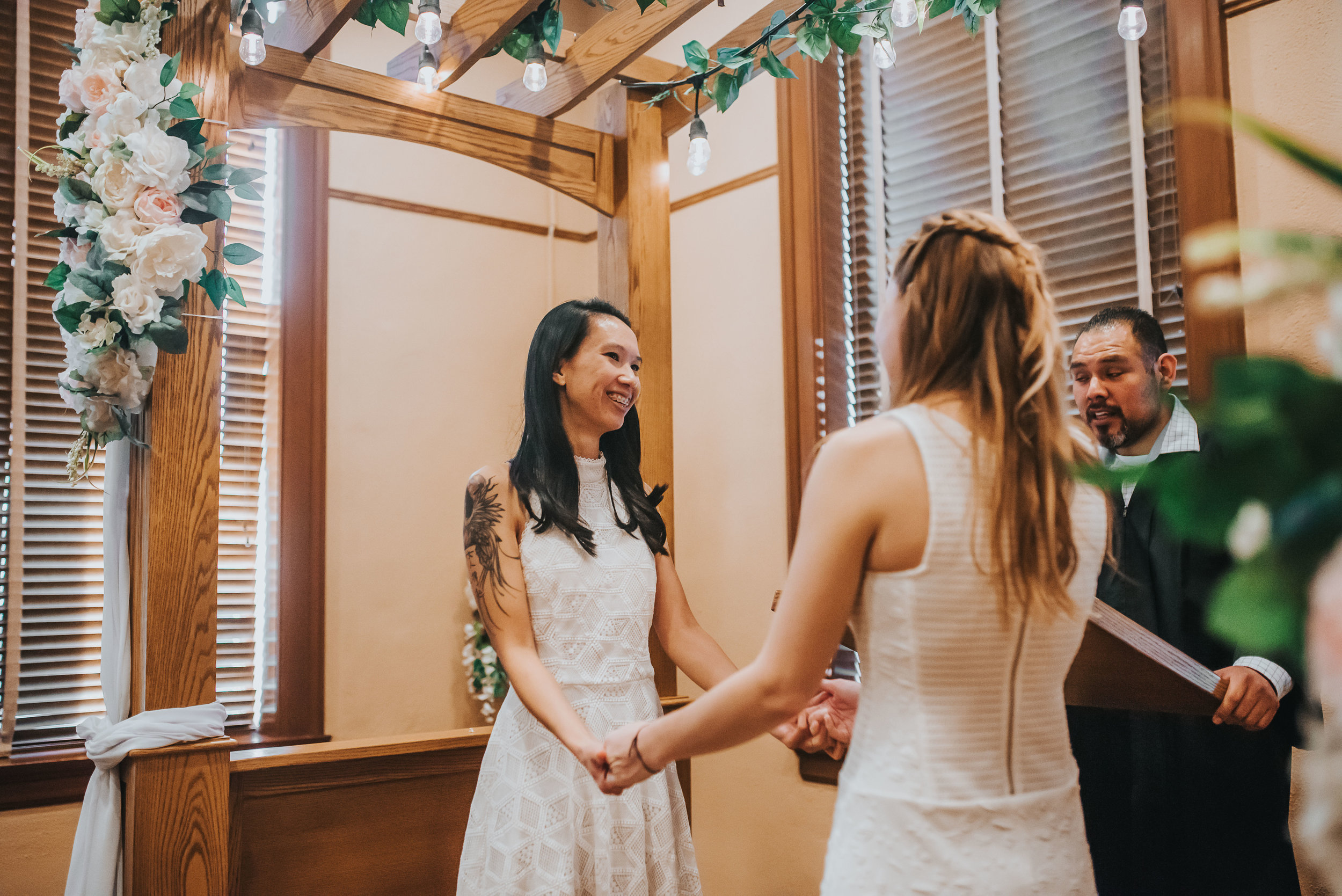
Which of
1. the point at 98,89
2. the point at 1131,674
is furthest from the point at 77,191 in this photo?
the point at 1131,674

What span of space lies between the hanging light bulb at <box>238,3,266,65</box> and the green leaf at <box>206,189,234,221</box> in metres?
0.28

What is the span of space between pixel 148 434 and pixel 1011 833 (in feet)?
6.10

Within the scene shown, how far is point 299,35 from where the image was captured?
7.88 ft

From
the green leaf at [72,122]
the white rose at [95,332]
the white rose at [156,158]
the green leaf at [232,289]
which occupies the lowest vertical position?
the white rose at [95,332]

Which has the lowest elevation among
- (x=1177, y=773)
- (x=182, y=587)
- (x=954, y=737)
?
(x=1177, y=773)

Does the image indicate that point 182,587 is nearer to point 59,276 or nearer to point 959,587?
point 59,276

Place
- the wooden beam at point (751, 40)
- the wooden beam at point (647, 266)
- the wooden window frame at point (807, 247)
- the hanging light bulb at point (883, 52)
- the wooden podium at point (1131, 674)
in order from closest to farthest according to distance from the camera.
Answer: the wooden podium at point (1131, 674) → the hanging light bulb at point (883, 52) → the wooden beam at point (751, 40) → the wooden beam at point (647, 266) → the wooden window frame at point (807, 247)

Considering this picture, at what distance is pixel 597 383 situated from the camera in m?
2.10

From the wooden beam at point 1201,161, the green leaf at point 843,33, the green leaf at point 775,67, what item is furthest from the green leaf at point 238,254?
the wooden beam at point 1201,161

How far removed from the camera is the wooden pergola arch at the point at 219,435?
2049mm

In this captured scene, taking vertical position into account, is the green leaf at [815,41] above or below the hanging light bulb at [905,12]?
above

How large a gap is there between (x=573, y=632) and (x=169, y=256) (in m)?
1.11

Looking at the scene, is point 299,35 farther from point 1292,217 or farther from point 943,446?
point 1292,217

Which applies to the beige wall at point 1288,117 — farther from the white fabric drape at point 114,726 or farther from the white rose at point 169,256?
the white fabric drape at point 114,726
